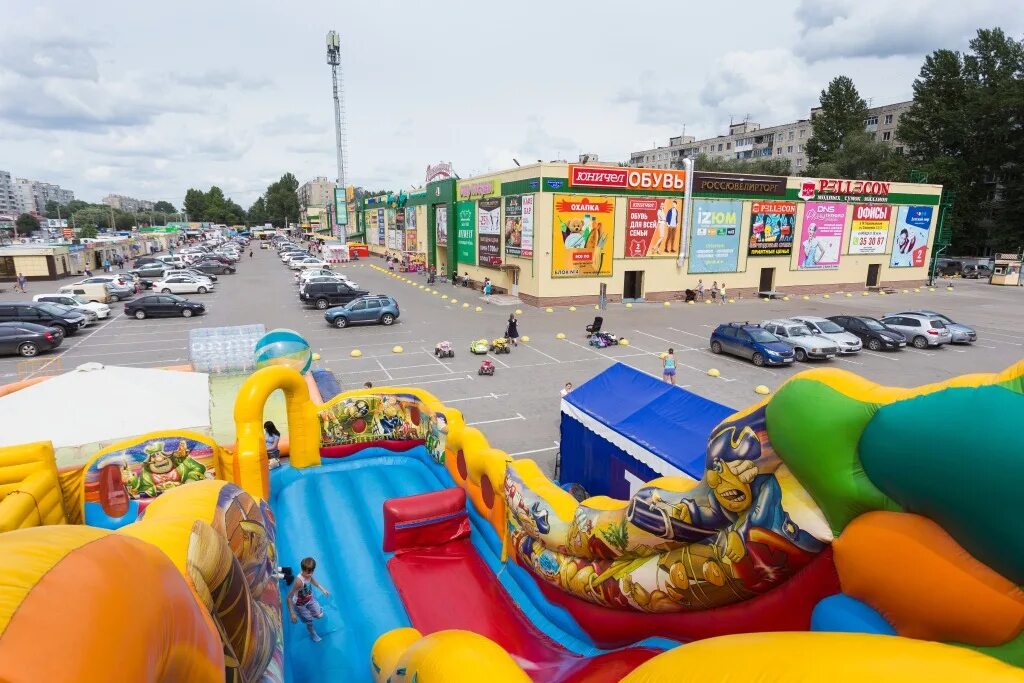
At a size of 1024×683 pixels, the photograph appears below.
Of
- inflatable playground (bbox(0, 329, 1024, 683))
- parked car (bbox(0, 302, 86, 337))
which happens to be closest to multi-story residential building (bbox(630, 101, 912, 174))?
parked car (bbox(0, 302, 86, 337))

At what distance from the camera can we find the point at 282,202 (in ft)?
502

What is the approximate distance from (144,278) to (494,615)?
155ft

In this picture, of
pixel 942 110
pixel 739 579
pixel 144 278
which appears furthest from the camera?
pixel 942 110

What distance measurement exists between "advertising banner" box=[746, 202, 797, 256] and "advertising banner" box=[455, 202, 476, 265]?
18597 mm

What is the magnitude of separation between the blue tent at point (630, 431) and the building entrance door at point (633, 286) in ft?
82.8

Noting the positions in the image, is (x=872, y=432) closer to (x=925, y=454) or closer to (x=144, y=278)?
(x=925, y=454)

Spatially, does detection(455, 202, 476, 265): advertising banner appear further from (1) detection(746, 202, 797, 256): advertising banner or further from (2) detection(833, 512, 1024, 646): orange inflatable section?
(2) detection(833, 512, 1024, 646): orange inflatable section

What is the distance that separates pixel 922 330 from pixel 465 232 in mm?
28642

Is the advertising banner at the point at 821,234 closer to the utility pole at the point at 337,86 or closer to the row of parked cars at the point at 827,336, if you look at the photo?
the row of parked cars at the point at 827,336

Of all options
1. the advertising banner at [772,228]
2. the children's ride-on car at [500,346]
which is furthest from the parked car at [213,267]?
the advertising banner at [772,228]

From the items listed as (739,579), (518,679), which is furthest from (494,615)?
(739,579)

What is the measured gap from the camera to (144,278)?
4444cm

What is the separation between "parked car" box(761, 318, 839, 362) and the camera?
70.2ft

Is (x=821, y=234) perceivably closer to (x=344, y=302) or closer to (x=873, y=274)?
(x=873, y=274)
